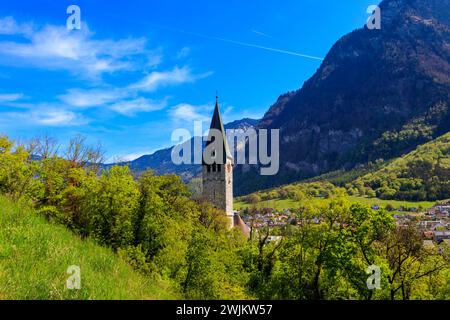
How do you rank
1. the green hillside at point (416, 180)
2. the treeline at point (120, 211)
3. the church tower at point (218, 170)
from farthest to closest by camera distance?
the green hillside at point (416, 180) < the church tower at point (218, 170) < the treeline at point (120, 211)

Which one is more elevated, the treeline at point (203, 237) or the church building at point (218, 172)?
the church building at point (218, 172)

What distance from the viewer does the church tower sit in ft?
209

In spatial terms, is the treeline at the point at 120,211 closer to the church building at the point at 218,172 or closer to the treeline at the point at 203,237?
the treeline at the point at 203,237

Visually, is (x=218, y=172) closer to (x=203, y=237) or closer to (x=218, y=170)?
(x=218, y=170)

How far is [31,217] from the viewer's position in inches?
433

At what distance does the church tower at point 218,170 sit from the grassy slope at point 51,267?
52.8 metres

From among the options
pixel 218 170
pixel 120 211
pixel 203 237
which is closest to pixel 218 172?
pixel 218 170

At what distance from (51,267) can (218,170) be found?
57.0 meters

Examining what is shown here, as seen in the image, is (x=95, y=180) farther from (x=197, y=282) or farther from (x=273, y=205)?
(x=273, y=205)

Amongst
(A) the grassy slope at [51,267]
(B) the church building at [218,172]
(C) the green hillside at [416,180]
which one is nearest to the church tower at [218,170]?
(B) the church building at [218,172]

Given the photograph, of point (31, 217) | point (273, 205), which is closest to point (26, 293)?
point (31, 217)

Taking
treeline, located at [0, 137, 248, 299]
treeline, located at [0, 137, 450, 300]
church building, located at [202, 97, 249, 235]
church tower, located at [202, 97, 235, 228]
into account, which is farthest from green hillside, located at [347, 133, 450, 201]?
treeline, located at [0, 137, 248, 299]

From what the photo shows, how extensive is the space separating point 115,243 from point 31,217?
10.6 m

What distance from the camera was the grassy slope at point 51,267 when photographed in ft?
22.7
